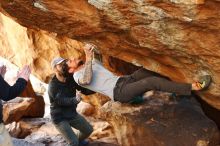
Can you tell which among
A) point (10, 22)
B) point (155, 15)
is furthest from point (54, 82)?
point (10, 22)

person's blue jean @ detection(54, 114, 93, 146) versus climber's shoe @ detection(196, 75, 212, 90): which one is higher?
climber's shoe @ detection(196, 75, 212, 90)

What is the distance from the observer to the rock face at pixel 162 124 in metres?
7.42

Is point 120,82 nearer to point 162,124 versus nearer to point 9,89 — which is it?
point 162,124

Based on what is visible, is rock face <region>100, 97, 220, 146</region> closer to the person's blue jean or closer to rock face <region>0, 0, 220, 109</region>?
the person's blue jean

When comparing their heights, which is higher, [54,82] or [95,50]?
[95,50]

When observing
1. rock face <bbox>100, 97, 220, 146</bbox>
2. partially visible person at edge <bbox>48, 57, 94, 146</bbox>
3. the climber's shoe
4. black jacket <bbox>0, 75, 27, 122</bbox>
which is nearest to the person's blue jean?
partially visible person at edge <bbox>48, 57, 94, 146</bbox>

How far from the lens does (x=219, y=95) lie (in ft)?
21.8

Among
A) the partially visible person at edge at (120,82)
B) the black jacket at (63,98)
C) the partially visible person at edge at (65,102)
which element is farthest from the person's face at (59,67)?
the black jacket at (63,98)

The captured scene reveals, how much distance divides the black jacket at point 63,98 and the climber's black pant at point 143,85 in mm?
782

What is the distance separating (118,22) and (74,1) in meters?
0.69

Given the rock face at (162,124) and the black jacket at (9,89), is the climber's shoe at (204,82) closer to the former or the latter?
the rock face at (162,124)

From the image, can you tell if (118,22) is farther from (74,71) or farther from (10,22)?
(10,22)

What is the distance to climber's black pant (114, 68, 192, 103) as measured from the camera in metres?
6.41

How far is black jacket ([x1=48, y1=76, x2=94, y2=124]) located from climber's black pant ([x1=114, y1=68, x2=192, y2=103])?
0.78 meters
